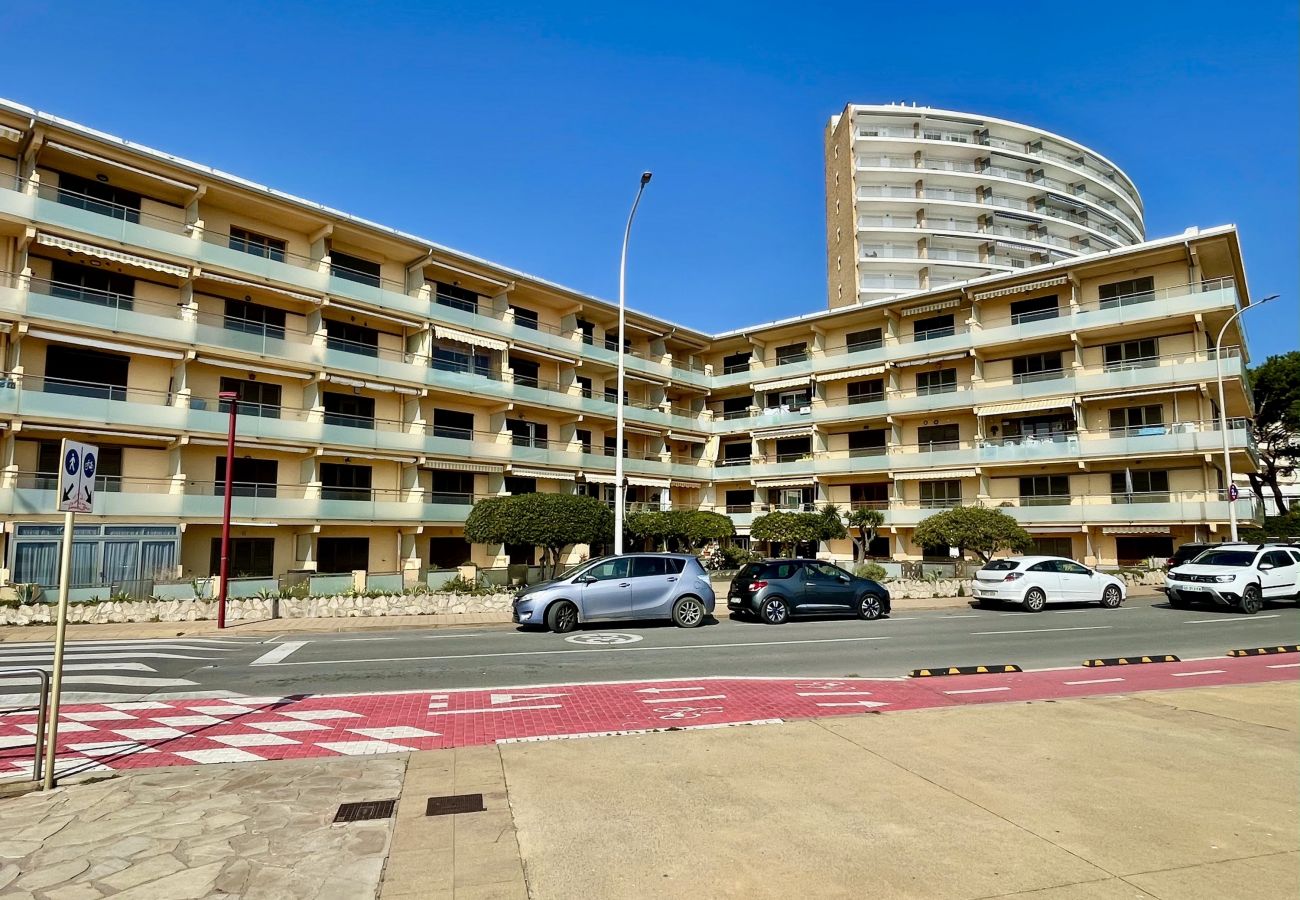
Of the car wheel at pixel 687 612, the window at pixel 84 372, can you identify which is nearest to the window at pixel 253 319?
the window at pixel 84 372

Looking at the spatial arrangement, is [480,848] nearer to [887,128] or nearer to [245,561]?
[245,561]

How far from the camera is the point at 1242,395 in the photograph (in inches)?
1393

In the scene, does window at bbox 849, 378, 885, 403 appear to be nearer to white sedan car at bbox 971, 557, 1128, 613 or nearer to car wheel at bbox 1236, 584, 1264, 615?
white sedan car at bbox 971, 557, 1128, 613

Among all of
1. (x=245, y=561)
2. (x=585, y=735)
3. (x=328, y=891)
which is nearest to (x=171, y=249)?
(x=245, y=561)

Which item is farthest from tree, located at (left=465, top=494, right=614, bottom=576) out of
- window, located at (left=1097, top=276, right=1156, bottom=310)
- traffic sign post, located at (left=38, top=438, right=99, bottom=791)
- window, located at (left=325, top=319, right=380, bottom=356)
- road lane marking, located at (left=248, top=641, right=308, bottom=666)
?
window, located at (left=1097, top=276, right=1156, bottom=310)

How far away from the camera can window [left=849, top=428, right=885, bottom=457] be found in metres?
42.3

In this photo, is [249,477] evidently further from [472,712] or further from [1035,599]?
[1035,599]

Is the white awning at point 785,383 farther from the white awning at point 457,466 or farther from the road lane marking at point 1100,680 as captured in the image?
the road lane marking at point 1100,680

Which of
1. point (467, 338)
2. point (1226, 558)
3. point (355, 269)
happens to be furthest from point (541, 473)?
point (1226, 558)

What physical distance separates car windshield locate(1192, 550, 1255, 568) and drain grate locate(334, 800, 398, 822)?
23896mm

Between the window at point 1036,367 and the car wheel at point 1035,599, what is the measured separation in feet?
63.5

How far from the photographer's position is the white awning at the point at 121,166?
24.0m

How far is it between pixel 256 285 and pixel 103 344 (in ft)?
18.7

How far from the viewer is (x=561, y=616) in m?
16.2
